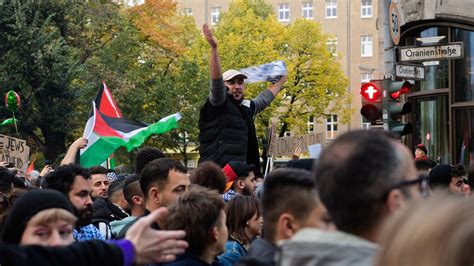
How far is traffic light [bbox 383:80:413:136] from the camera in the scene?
1526cm

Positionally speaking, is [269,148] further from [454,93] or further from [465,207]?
[465,207]

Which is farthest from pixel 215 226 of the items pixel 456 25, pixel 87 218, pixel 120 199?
pixel 456 25

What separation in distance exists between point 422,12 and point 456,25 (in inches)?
39.2

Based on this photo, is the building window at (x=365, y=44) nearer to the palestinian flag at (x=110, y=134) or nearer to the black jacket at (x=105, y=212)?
the palestinian flag at (x=110, y=134)

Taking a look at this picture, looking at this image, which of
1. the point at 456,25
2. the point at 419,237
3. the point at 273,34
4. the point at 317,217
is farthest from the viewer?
the point at 273,34

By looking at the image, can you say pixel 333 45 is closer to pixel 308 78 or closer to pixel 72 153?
pixel 308 78

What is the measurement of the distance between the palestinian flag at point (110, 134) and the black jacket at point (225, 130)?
3410 millimetres

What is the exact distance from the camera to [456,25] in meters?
18.1

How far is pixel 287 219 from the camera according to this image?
4062 millimetres

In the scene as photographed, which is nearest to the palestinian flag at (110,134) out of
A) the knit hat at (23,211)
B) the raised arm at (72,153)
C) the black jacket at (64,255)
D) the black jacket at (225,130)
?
the raised arm at (72,153)

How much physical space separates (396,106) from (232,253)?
950 centimetres

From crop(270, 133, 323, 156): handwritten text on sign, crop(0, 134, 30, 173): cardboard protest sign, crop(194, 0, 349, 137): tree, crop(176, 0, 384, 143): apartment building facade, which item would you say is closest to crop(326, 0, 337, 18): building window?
crop(176, 0, 384, 143): apartment building facade

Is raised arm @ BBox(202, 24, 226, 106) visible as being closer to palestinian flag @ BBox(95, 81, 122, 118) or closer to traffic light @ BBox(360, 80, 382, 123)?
traffic light @ BBox(360, 80, 382, 123)

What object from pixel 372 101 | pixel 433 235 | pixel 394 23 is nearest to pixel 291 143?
pixel 372 101
